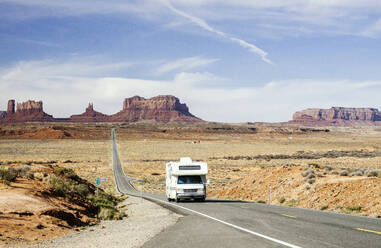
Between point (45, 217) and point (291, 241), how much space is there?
8973 mm

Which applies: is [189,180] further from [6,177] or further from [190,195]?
[6,177]

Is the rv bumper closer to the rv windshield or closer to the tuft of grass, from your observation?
the rv windshield

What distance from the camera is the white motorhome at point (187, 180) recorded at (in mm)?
23656

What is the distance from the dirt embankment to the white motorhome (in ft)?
16.5

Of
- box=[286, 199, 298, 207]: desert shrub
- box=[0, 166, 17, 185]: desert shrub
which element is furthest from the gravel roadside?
box=[286, 199, 298, 207]: desert shrub

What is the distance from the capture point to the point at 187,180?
78.6ft

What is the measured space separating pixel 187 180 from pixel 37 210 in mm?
11243

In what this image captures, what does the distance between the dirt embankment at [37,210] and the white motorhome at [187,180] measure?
504 cm

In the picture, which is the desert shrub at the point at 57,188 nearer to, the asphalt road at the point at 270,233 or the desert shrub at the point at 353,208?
the asphalt road at the point at 270,233

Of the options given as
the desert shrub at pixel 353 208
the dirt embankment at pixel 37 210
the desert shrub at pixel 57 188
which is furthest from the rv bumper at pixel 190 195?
the desert shrub at pixel 353 208

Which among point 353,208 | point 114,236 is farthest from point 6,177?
point 353,208

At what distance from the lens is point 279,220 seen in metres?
13.7

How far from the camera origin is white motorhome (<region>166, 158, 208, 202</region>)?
23.7 metres

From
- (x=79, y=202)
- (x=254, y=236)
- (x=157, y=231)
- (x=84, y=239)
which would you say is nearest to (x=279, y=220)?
(x=254, y=236)
